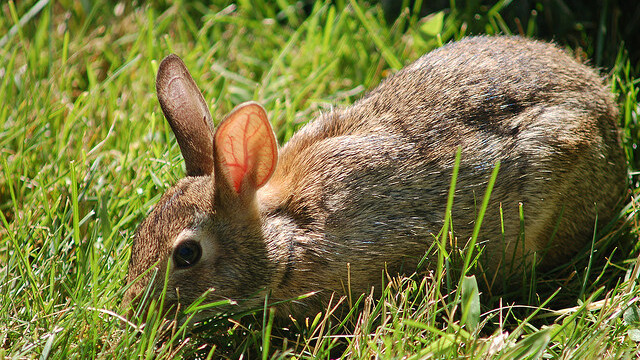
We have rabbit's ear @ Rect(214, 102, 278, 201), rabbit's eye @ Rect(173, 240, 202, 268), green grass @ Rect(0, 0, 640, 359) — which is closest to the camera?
green grass @ Rect(0, 0, 640, 359)

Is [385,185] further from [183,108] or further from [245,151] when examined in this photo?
[183,108]

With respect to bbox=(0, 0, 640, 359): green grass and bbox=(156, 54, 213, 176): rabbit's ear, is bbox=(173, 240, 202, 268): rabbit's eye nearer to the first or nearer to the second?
bbox=(0, 0, 640, 359): green grass

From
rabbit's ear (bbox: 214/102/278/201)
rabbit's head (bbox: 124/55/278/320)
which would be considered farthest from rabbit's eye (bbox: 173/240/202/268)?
rabbit's ear (bbox: 214/102/278/201)

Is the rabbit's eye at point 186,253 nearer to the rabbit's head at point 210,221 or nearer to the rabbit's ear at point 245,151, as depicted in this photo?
the rabbit's head at point 210,221

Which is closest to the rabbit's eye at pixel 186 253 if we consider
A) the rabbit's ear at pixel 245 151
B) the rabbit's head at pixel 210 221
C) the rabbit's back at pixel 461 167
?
the rabbit's head at pixel 210 221

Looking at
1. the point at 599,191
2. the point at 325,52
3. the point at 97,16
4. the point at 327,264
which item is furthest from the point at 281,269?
the point at 97,16
